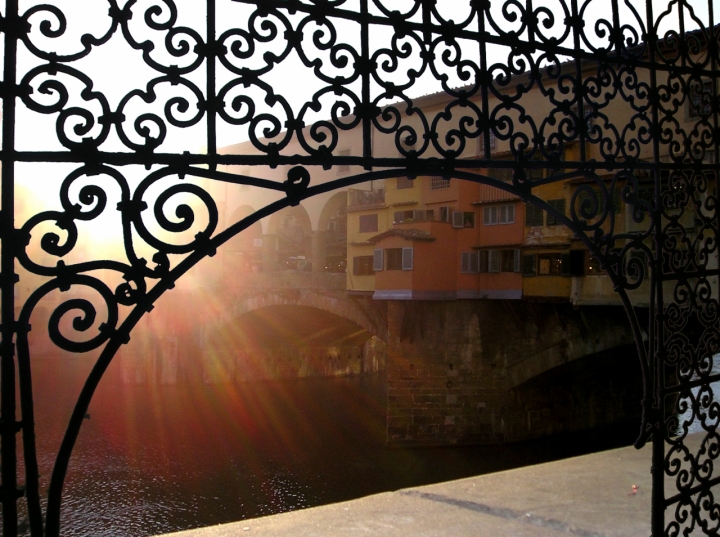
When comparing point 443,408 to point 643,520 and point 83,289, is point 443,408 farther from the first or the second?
point 83,289

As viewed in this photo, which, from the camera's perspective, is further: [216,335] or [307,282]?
[216,335]

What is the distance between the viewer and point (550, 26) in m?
3.31

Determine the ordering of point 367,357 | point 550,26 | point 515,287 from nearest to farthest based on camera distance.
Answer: point 550,26
point 515,287
point 367,357

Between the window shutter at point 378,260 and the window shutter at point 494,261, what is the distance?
327cm

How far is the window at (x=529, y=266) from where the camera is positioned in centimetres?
1950

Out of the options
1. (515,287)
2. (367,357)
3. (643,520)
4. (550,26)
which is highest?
(550,26)

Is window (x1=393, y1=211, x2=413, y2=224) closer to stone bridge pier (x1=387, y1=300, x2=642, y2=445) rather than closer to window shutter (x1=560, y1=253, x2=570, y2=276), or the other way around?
stone bridge pier (x1=387, y1=300, x2=642, y2=445)

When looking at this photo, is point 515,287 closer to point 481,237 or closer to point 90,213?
point 481,237

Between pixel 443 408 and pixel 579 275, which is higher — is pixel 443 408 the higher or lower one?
the lower one

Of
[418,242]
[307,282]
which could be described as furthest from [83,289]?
[418,242]

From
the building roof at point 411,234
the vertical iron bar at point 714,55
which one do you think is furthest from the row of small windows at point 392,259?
the vertical iron bar at point 714,55

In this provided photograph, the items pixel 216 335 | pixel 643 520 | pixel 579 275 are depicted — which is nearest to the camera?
pixel 643 520

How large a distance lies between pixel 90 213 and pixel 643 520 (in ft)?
11.0

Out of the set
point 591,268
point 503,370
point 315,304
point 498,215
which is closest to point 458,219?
point 498,215
